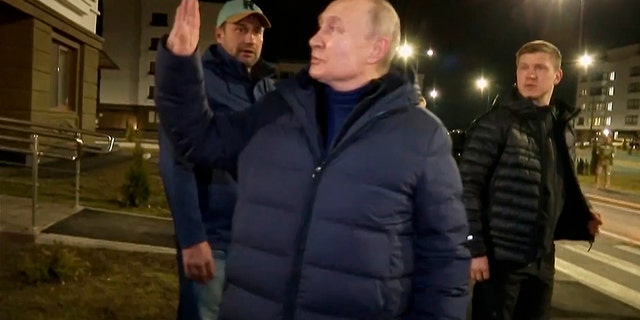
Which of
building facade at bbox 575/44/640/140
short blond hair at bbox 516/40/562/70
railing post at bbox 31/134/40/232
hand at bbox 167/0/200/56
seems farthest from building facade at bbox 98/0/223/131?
building facade at bbox 575/44/640/140

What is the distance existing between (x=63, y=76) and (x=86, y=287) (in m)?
15.0

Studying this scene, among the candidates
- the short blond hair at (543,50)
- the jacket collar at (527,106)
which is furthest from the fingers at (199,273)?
the short blond hair at (543,50)

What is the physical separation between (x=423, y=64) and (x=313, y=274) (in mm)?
46439

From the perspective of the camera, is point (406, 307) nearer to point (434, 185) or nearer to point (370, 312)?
point (370, 312)

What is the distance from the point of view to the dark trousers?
384 centimetres

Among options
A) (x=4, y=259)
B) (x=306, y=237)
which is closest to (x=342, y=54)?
(x=306, y=237)

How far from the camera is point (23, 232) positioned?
305 inches

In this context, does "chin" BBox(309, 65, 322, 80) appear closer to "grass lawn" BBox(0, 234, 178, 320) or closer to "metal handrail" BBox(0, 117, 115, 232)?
"grass lawn" BBox(0, 234, 178, 320)

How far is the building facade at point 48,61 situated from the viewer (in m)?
16.0

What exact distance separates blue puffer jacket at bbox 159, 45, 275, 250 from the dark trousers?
4.91 feet

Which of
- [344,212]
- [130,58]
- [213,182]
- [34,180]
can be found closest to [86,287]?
[34,180]

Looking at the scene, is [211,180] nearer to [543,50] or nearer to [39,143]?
[543,50]

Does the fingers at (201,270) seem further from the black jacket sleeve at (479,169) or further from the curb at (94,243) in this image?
the curb at (94,243)

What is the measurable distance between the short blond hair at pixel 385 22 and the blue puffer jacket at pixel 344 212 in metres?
0.10
